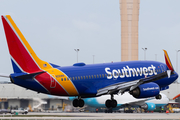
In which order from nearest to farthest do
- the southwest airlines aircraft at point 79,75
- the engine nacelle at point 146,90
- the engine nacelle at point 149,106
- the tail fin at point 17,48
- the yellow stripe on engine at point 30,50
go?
the tail fin at point 17,48, the southwest airlines aircraft at point 79,75, the yellow stripe on engine at point 30,50, the engine nacelle at point 146,90, the engine nacelle at point 149,106

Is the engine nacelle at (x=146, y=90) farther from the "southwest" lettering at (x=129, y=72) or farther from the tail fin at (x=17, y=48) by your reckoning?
the tail fin at (x=17, y=48)

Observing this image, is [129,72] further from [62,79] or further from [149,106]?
[149,106]

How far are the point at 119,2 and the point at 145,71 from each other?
13509 cm

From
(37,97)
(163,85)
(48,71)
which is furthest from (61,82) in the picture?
(37,97)

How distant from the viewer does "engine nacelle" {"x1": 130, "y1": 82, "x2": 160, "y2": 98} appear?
2340 inches

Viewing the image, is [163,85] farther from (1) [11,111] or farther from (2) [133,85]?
(1) [11,111]

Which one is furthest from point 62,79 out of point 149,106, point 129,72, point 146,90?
point 149,106

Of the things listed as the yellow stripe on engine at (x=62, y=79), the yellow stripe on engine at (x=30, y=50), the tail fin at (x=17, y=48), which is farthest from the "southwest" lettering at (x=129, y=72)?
the tail fin at (x=17, y=48)

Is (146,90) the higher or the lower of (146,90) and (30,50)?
the lower

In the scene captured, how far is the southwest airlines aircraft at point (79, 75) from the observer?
2188 inches

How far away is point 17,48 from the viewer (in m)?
55.4

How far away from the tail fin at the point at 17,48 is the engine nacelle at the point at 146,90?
14.9 metres

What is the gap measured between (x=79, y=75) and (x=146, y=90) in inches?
384

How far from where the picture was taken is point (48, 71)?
186 ft
